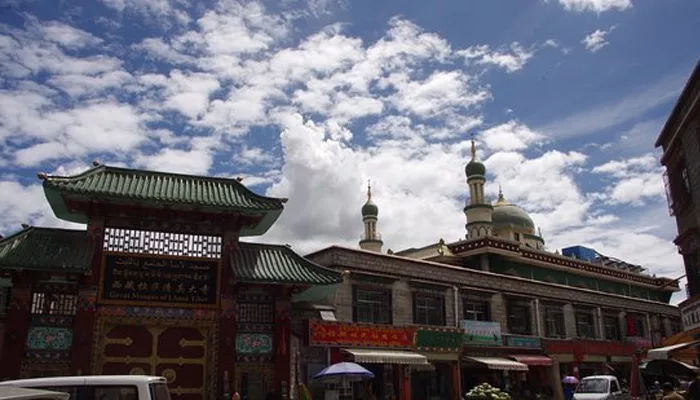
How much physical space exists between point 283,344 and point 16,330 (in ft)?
24.0

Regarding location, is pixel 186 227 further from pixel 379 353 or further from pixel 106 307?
pixel 379 353

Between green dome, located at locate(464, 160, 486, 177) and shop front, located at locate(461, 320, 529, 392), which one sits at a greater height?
green dome, located at locate(464, 160, 486, 177)

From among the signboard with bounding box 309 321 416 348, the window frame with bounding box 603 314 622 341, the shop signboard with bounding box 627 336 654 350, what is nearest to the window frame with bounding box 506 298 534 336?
the window frame with bounding box 603 314 622 341

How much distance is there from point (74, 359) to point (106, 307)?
5.24ft

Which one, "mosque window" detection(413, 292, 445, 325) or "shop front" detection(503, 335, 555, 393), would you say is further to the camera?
"shop front" detection(503, 335, 555, 393)

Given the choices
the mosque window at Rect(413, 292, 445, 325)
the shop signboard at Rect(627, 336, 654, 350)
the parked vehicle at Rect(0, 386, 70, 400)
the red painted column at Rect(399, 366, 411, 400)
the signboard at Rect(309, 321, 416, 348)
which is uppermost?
the mosque window at Rect(413, 292, 445, 325)

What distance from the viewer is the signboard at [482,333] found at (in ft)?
97.8

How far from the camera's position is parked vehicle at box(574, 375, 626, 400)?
2330 cm

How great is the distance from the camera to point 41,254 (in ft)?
58.4

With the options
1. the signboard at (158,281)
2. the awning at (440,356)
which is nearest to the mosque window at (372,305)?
the awning at (440,356)

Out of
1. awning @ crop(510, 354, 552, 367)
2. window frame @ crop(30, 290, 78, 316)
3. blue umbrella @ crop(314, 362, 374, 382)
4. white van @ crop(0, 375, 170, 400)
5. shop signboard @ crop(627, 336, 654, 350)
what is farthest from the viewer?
shop signboard @ crop(627, 336, 654, 350)

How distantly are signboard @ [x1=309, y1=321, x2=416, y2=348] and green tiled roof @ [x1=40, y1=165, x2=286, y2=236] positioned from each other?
4.73 meters

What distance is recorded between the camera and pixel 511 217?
2016 inches

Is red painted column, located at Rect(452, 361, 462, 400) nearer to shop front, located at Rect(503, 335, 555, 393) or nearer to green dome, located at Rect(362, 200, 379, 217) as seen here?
shop front, located at Rect(503, 335, 555, 393)
